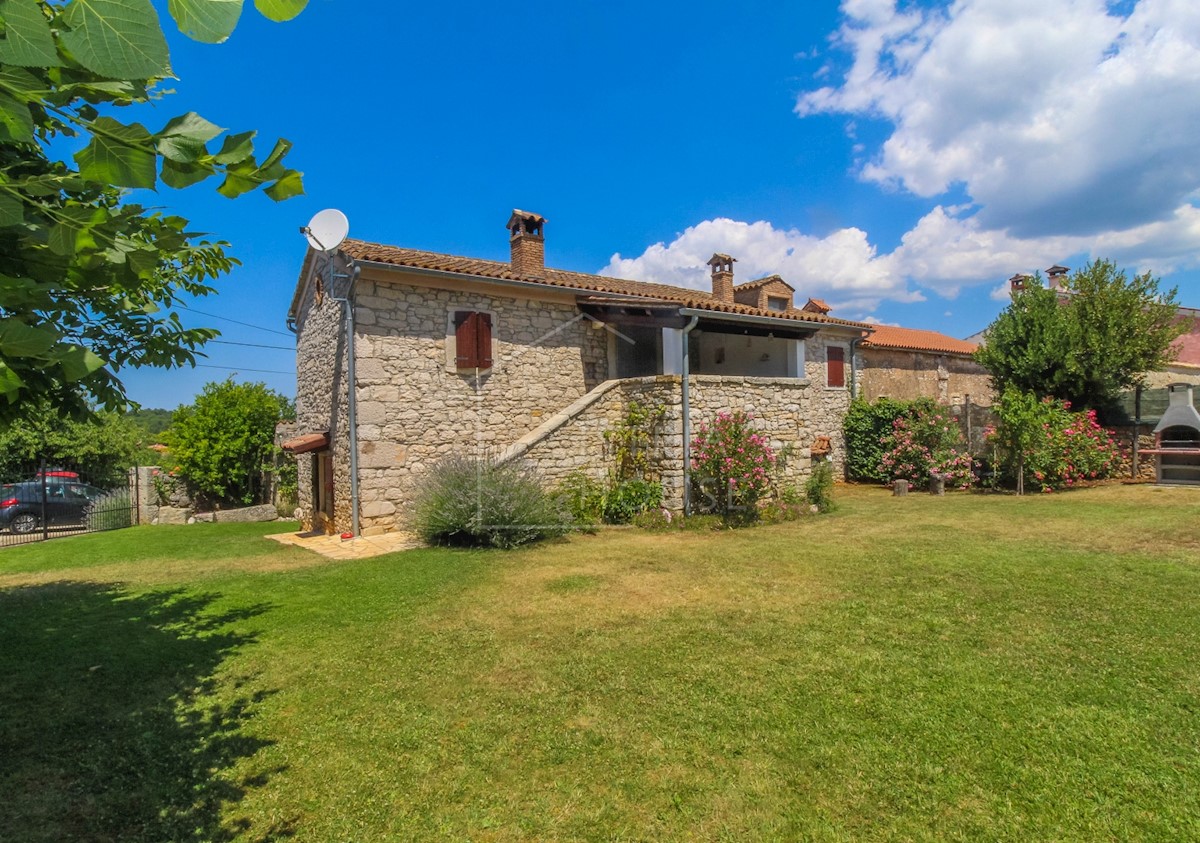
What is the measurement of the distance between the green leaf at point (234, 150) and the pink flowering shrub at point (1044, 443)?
53.0 ft

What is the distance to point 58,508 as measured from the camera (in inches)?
554

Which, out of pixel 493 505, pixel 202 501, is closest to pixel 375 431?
pixel 493 505

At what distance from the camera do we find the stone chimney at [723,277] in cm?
1875

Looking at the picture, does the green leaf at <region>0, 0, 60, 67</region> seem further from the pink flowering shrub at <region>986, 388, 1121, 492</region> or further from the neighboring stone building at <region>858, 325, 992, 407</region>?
the neighboring stone building at <region>858, 325, 992, 407</region>

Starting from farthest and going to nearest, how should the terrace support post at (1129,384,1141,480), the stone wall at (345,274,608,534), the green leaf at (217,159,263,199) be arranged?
the terrace support post at (1129,384,1141,480) < the stone wall at (345,274,608,534) < the green leaf at (217,159,263,199)

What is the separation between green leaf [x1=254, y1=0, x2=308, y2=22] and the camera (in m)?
1.07

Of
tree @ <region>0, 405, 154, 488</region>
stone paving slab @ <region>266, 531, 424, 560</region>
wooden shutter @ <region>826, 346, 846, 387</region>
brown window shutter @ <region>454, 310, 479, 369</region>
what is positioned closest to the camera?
stone paving slab @ <region>266, 531, 424, 560</region>

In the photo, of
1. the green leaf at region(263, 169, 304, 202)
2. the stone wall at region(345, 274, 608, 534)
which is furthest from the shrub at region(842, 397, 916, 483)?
the green leaf at region(263, 169, 304, 202)

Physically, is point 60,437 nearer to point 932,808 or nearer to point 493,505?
point 493,505

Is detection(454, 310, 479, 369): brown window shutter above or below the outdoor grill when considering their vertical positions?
above

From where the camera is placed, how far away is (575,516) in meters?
10.3

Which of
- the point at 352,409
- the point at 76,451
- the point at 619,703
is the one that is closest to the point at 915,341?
the point at 352,409

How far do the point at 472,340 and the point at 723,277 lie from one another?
10.3 metres

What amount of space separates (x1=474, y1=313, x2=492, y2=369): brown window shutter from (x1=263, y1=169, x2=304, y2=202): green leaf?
32.3 feet
